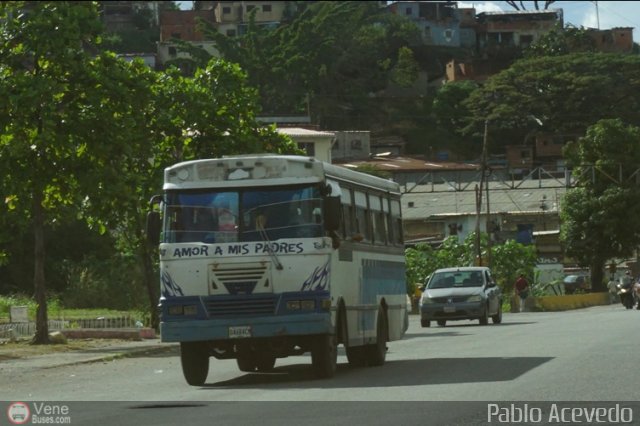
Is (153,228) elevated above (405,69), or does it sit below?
below

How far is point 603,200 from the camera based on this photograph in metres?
80.1

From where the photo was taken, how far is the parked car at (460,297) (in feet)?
134

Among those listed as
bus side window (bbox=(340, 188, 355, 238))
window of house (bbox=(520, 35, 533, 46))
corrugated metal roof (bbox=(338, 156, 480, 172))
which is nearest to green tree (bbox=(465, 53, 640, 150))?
corrugated metal roof (bbox=(338, 156, 480, 172))

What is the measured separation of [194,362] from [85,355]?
8.88 metres

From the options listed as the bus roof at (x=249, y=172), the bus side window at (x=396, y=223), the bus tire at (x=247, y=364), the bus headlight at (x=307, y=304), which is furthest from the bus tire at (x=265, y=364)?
the bus roof at (x=249, y=172)

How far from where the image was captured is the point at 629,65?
4596 inches

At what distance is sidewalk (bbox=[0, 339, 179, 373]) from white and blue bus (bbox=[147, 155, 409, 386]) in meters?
6.17

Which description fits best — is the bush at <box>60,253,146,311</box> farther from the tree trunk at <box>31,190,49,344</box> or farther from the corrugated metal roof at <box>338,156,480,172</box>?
the corrugated metal roof at <box>338,156,480,172</box>

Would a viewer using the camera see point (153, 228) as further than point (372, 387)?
Yes

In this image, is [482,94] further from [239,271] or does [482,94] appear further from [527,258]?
[239,271]

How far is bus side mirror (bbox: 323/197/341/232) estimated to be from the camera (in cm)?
1888

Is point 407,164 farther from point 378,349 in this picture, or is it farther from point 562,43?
point 378,349

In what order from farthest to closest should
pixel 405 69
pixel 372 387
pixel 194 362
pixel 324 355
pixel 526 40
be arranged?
pixel 526 40 < pixel 405 69 < pixel 194 362 < pixel 324 355 < pixel 372 387

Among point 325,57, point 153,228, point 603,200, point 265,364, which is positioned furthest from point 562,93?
point 153,228
